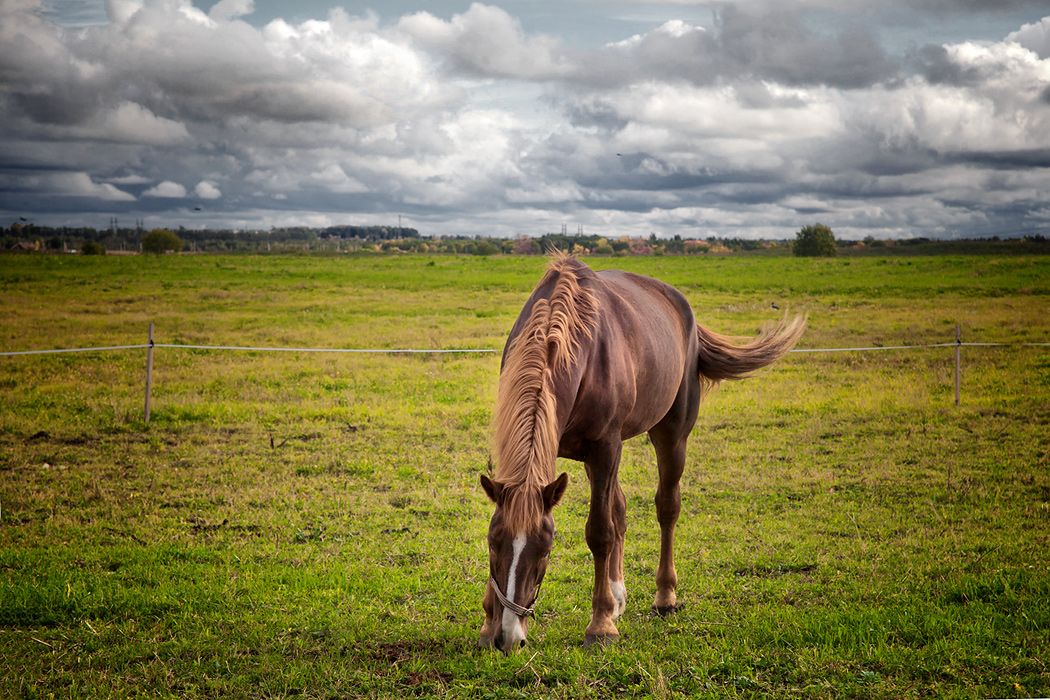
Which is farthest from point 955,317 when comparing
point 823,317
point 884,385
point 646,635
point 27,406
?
point 27,406

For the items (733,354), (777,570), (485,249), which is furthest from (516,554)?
(485,249)

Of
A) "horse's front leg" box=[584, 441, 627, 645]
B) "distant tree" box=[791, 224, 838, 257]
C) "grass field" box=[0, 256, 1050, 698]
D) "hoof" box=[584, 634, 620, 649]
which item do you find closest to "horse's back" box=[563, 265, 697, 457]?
"horse's front leg" box=[584, 441, 627, 645]

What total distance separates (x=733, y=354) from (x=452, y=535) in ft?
9.69

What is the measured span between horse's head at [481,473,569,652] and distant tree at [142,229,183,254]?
66123mm

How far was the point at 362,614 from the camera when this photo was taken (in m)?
4.36

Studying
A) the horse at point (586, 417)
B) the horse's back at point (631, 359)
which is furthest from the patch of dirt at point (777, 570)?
the horse's back at point (631, 359)

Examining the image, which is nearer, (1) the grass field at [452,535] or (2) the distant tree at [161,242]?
(1) the grass field at [452,535]

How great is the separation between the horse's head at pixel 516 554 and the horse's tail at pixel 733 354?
2.97 m

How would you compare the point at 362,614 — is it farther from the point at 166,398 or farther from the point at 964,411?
the point at 964,411

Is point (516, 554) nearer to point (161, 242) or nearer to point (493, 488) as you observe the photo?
point (493, 488)

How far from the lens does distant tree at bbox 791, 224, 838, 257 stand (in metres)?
53.2

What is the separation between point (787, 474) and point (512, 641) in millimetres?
5439

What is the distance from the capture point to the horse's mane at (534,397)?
3191 mm

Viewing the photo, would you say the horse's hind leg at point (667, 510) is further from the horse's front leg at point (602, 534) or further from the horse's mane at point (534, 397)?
the horse's mane at point (534, 397)
